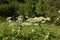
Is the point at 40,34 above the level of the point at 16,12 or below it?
above

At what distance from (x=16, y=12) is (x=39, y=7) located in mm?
2016

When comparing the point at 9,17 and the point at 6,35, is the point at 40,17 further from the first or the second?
the point at 6,35

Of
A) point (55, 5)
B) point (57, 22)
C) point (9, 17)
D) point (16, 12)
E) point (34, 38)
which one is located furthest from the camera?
point (16, 12)

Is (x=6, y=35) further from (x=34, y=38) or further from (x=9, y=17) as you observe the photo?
(x=9, y=17)

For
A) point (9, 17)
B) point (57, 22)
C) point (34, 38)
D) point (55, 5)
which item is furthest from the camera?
point (9, 17)

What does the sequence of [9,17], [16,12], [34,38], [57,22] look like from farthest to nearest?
[16,12], [9,17], [57,22], [34,38]

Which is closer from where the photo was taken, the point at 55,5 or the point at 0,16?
the point at 55,5

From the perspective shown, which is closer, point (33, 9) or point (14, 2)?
point (33, 9)

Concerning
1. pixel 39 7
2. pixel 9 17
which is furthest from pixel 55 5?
pixel 9 17

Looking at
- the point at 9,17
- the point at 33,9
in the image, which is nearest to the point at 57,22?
the point at 33,9

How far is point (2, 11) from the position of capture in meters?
13.3

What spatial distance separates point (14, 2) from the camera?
44.5 feet

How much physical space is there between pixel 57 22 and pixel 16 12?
3566mm

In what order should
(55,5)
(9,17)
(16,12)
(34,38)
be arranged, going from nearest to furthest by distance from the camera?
(34,38), (55,5), (9,17), (16,12)
